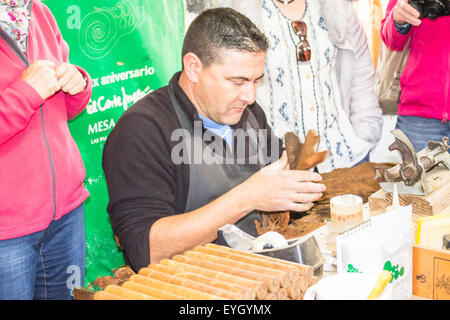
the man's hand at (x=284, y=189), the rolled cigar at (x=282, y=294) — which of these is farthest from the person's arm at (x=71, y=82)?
the rolled cigar at (x=282, y=294)

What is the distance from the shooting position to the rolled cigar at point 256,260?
1216 millimetres

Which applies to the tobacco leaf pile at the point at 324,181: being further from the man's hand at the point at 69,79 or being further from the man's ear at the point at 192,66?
the man's hand at the point at 69,79

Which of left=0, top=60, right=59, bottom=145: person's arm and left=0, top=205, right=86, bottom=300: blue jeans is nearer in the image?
left=0, top=60, right=59, bottom=145: person's arm

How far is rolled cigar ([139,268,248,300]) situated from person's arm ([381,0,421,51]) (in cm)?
239

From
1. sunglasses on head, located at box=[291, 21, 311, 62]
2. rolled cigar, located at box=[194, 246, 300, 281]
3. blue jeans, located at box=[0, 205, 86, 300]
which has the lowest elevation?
blue jeans, located at box=[0, 205, 86, 300]

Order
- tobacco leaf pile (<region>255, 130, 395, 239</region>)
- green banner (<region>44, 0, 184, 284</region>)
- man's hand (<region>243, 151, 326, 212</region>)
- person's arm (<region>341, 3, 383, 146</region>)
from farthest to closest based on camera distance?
person's arm (<region>341, 3, 383, 146</region>)
green banner (<region>44, 0, 184, 284</region>)
tobacco leaf pile (<region>255, 130, 395, 239</region>)
man's hand (<region>243, 151, 326, 212</region>)

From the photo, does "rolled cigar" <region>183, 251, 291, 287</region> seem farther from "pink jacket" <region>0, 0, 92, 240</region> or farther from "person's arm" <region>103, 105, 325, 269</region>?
"pink jacket" <region>0, 0, 92, 240</region>

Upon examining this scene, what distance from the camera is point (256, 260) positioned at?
128 centimetres

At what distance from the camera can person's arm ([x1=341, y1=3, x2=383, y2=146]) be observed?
3.60 metres

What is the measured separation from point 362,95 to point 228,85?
1880mm

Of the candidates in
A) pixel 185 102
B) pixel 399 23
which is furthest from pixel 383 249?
pixel 399 23

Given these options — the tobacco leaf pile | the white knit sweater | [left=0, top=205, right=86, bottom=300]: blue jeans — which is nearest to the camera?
the white knit sweater

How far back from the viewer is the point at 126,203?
1.82 metres
